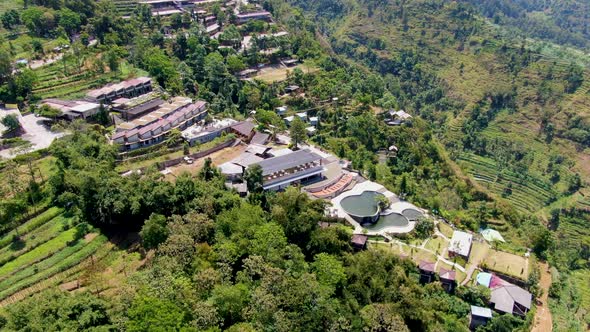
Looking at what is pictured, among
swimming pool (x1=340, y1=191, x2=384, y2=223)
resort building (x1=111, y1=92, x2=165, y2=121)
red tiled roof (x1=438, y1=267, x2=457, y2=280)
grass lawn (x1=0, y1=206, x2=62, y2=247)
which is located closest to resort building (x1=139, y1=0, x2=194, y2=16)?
resort building (x1=111, y1=92, x2=165, y2=121)

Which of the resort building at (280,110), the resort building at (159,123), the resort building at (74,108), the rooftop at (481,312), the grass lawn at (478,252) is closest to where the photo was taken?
the rooftop at (481,312)

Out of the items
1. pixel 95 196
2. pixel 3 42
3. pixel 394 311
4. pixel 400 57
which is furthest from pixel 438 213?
pixel 400 57

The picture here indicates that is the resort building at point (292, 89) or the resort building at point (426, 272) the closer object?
the resort building at point (426, 272)

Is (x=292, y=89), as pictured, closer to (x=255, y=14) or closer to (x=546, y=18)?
(x=255, y=14)

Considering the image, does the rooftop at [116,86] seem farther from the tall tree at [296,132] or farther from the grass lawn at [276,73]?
the tall tree at [296,132]

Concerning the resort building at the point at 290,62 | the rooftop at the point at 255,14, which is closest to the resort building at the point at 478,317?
the resort building at the point at 290,62

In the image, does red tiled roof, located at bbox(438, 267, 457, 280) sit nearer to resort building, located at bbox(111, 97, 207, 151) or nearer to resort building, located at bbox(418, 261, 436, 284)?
resort building, located at bbox(418, 261, 436, 284)

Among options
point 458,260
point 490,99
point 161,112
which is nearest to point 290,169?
point 161,112
